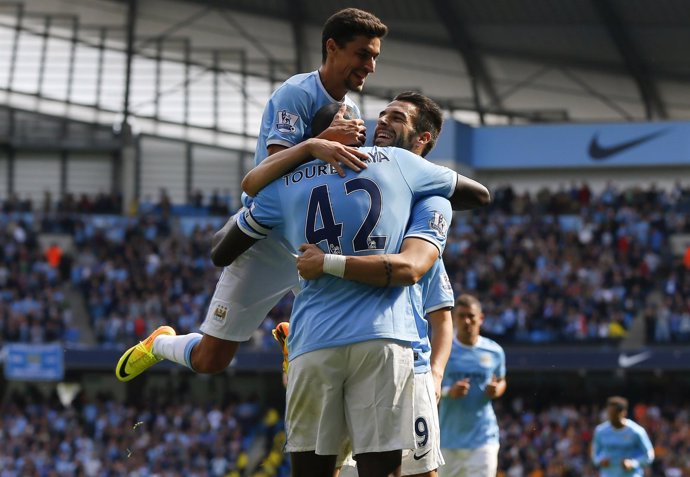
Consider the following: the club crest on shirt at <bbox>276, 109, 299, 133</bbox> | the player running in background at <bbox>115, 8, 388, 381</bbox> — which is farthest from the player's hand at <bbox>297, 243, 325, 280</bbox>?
the club crest on shirt at <bbox>276, 109, 299, 133</bbox>

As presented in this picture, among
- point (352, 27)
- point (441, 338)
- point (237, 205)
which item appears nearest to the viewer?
point (352, 27)

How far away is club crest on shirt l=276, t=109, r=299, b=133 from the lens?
623cm

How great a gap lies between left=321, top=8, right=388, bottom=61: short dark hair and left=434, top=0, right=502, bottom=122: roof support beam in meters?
31.1

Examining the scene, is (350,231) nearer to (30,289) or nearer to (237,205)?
(30,289)

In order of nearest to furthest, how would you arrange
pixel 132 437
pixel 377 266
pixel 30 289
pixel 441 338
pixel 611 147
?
pixel 377 266 → pixel 441 338 → pixel 132 437 → pixel 30 289 → pixel 611 147

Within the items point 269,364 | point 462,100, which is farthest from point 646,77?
point 269,364

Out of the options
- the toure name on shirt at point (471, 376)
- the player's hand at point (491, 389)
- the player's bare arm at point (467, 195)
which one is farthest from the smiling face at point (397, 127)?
the toure name on shirt at point (471, 376)

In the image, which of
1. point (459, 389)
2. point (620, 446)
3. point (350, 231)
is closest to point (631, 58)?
point (620, 446)

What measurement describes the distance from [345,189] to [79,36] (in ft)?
123

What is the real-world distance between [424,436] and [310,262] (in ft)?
3.18

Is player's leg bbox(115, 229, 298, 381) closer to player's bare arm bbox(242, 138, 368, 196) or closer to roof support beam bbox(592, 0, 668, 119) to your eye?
player's bare arm bbox(242, 138, 368, 196)

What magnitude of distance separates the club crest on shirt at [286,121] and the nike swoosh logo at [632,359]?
903 inches

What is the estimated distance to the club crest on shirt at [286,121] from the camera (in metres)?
6.23

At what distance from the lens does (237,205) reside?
3978 cm
